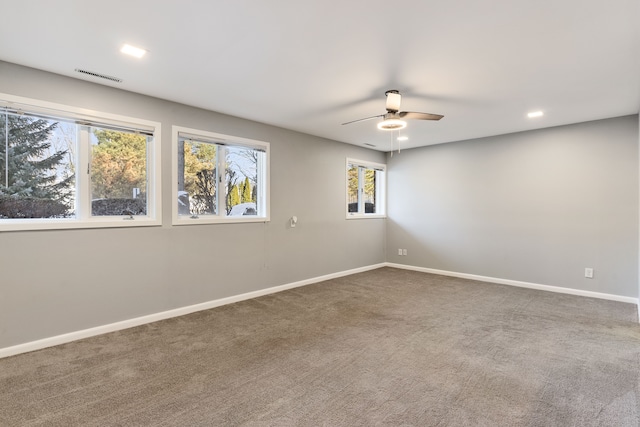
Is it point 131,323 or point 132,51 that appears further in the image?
point 131,323

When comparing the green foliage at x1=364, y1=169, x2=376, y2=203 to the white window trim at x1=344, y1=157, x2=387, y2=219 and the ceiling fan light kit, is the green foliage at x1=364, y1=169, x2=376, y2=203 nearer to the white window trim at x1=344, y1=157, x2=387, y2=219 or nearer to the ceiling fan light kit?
the white window trim at x1=344, y1=157, x2=387, y2=219

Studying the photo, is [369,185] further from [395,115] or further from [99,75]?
[99,75]

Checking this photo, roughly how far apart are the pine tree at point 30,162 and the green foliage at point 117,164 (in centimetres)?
24

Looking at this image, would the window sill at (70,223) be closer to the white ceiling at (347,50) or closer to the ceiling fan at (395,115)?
the white ceiling at (347,50)

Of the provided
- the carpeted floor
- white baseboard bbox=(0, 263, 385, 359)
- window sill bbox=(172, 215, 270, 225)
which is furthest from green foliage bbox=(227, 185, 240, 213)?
the carpeted floor

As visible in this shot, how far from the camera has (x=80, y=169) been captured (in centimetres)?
317

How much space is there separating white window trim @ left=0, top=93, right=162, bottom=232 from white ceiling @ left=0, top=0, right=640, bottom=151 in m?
0.33

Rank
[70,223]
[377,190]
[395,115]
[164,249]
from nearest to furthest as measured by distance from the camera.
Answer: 1. [70,223]
2. [395,115]
3. [164,249]
4. [377,190]

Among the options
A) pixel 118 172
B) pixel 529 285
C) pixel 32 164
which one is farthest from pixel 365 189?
pixel 32 164

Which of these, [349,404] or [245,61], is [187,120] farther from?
[349,404]

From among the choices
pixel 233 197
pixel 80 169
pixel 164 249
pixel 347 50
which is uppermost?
pixel 347 50

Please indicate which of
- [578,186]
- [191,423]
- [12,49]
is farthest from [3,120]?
[578,186]

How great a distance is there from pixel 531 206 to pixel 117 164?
572 centimetres

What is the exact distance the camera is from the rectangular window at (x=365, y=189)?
248 inches
